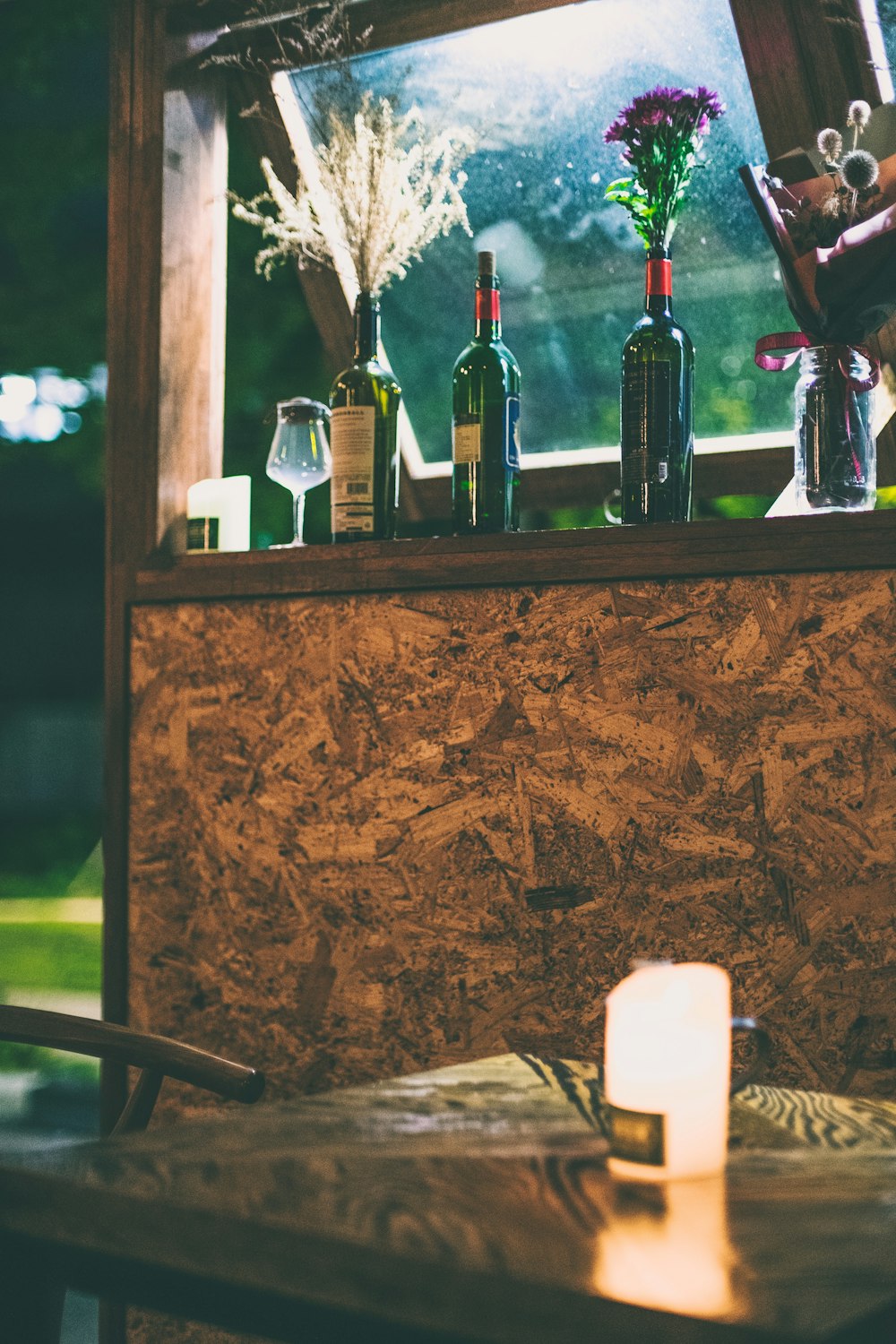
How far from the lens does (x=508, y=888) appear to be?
5.42 feet

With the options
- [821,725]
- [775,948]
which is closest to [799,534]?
[821,725]

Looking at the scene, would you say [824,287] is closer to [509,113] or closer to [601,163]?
[601,163]

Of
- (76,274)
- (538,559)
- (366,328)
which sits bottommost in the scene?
(538,559)

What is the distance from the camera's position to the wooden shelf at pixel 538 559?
149 centimetres

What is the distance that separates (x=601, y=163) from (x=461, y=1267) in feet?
5.82

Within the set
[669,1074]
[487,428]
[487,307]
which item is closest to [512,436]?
[487,428]

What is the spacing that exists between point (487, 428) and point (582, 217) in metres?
0.54

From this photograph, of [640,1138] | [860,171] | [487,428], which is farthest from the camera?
[487,428]

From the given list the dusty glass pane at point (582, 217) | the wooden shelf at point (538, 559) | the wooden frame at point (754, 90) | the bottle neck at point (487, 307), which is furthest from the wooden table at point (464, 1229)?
the dusty glass pane at point (582, 217)

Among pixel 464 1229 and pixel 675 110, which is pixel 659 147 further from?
pixel 464 1229

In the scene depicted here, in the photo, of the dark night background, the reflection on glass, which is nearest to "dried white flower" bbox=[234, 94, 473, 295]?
the reflection on glass

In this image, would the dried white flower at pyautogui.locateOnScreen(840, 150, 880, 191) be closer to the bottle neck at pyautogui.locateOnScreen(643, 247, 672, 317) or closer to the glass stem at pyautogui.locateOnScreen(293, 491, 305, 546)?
the bottle neck at pyautogui.locateOnScreen(643, 247, 672, 317)

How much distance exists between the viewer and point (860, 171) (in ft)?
4.82

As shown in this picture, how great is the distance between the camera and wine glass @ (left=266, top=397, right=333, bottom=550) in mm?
1953
